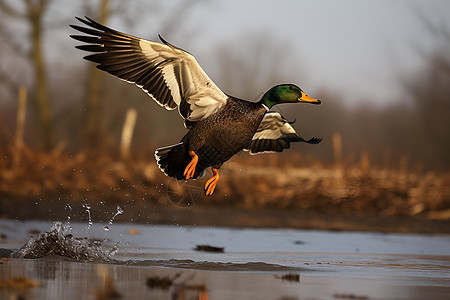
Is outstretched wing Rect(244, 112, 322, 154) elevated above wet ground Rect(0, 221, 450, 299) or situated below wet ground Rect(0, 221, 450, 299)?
above

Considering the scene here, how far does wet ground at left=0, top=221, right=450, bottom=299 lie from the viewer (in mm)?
5051

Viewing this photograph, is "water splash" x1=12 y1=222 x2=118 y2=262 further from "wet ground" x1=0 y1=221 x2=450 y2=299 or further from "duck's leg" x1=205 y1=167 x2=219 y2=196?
"duck's leg" x1=205 y1=167 x2=219 y2=196

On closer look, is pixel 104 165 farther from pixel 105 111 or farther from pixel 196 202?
pixel 105 111

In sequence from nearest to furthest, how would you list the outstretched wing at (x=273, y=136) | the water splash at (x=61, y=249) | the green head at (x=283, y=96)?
1. the water splash at (x=61, y=249)
2. the green head at (x=283, y=96)
3. the outstretched wing at (x=273, y=136)

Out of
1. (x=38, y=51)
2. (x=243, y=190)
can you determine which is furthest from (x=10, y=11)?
(x=243, y=190)

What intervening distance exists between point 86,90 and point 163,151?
16789mm

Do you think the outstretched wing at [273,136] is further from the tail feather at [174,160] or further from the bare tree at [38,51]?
the bare tree at [38,51]

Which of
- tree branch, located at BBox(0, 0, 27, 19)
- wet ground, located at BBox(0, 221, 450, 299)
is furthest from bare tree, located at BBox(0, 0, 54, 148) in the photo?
wet ground, located at BBox(0, 221, 450, 299)

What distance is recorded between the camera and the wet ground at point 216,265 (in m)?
5.05

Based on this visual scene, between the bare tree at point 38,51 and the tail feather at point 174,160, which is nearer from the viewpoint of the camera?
the tail feather at point 174,160

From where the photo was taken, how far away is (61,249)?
24.4 feet

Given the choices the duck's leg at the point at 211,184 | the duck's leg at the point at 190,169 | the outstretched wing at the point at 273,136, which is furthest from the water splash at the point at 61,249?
the outstretched wing at the point at 273,136

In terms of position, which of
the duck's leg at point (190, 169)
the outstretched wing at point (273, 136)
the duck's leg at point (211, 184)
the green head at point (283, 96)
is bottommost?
the duck's leg at point (211, 184)

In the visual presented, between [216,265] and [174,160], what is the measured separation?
69.0 inches
